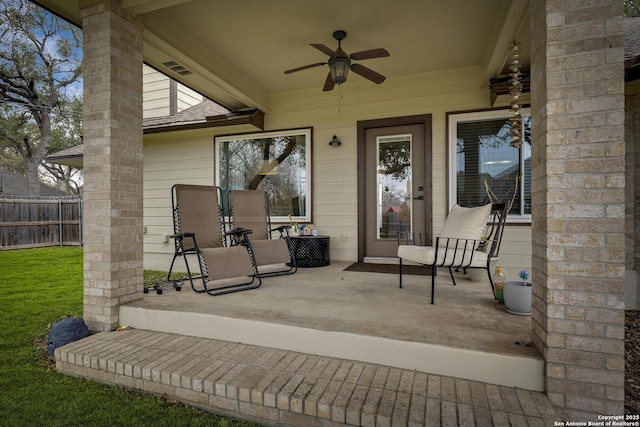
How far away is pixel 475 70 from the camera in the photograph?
460 centimetres

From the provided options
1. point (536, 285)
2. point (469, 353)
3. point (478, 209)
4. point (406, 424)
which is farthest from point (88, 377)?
point (478, 209)

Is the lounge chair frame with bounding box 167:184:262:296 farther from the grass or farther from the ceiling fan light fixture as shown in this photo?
the ceiling fan light fixture

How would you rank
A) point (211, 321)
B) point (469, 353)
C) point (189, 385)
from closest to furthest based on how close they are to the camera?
point (469, 353) → point (189, 385) → point (211, 321)

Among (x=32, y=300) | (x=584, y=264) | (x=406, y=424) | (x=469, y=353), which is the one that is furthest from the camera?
(x=32, y=300)

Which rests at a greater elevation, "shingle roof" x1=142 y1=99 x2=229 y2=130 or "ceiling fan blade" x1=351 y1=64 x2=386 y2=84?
"shingle roof" x1=142 y1=99 x2=229 y2=130

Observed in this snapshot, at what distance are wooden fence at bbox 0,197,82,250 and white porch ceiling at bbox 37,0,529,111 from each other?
8089 millimetres

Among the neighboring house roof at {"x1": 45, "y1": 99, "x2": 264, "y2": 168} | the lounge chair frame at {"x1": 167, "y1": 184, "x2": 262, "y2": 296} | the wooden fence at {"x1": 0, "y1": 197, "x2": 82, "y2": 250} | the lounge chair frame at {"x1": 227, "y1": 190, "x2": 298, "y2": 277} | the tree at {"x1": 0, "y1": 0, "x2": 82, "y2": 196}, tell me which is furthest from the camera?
the tree at {"x1": 0, "y1": 0, "x2": 82, "y2": 196}

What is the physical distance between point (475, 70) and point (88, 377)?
5362mm

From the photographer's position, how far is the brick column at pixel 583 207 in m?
1.61

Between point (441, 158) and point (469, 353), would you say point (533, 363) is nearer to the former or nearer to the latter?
point (469, 353)

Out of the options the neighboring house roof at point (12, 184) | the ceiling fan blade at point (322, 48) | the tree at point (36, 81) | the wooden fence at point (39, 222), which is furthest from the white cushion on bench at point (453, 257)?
the neighboring house roof at point (12, 184)

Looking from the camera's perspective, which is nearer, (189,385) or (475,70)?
(189,385)

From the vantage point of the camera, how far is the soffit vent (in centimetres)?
414

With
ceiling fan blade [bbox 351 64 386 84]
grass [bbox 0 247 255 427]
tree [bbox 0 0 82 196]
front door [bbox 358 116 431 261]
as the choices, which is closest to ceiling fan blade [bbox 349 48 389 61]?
ceiling fan blade [bbox 351 64 386 84]
